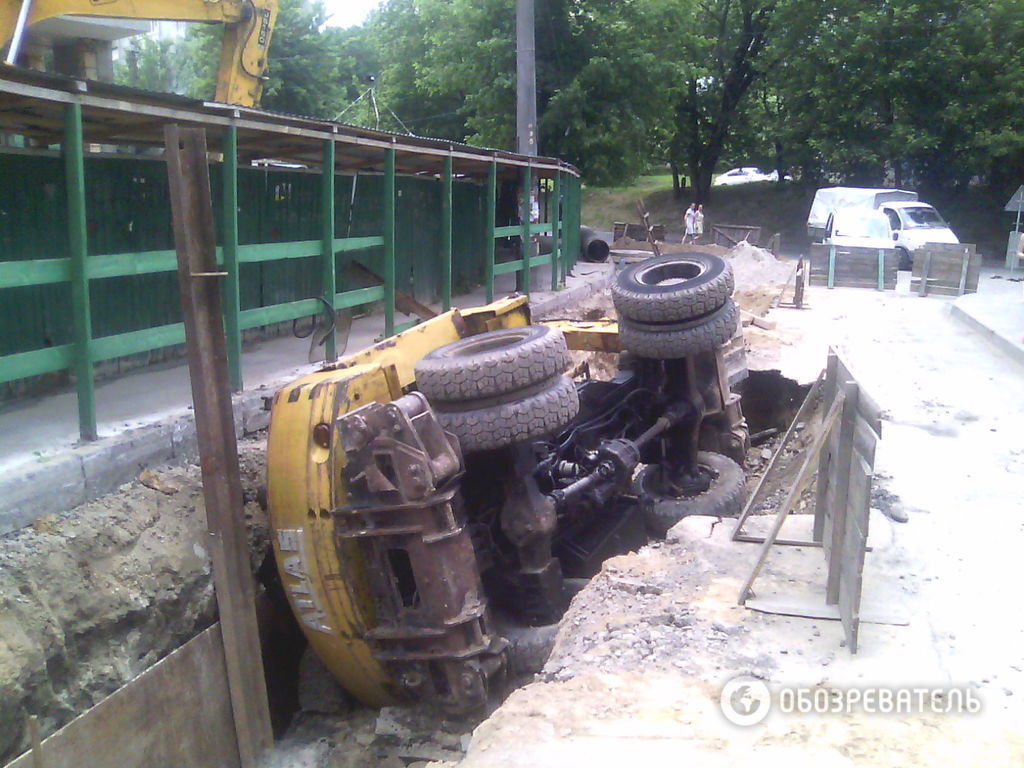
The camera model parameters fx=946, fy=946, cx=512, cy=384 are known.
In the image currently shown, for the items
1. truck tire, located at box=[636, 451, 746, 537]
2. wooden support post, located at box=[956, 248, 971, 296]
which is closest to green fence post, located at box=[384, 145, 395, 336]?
truck tire, located at box=[636, 451, 746, 537]

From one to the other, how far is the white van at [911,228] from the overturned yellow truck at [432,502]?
67.4ft

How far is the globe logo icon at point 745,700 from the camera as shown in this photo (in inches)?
144

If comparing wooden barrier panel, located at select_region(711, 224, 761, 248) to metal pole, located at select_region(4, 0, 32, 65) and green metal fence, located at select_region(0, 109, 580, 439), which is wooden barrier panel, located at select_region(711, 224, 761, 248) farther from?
metal pole, located at select_region(4, 0, 32, 65)

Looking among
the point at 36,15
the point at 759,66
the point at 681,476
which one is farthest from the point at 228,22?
the point at 759,66

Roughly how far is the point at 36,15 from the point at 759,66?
31.3m

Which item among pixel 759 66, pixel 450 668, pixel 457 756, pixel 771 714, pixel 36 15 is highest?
pixel 759 66

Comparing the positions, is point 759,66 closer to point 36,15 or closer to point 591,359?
point 591,359

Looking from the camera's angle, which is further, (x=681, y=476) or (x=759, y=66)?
(x=759, y=66)

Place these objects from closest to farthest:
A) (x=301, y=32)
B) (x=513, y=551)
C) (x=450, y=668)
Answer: (x=450, y=668), (x=513, y=551), (x=301, y=32)

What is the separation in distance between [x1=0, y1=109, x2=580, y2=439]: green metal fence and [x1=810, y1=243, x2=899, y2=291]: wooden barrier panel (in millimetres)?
10425

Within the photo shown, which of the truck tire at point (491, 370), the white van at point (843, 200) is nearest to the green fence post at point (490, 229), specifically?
the truck tire at point (491, 370)

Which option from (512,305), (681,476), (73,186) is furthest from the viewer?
(681,476)

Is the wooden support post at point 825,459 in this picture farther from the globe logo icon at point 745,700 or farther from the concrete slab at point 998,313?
the concrete slab at point 998,313

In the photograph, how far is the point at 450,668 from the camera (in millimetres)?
4859
